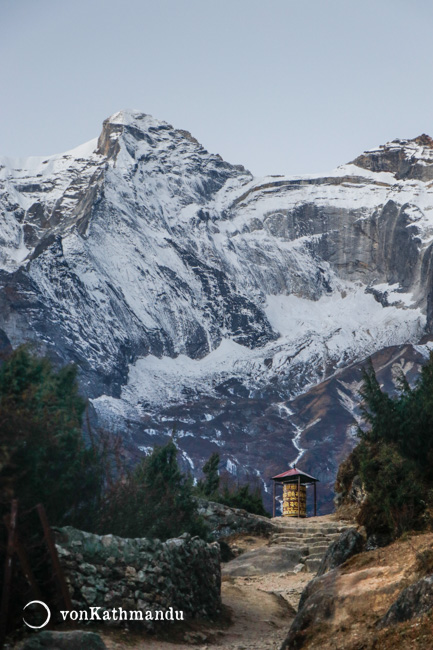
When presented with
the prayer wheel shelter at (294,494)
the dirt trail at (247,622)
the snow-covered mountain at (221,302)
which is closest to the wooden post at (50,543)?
the dirt trail at (247,622)

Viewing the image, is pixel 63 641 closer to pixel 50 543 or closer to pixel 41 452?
pixel 50 543

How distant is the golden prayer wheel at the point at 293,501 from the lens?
3919cm

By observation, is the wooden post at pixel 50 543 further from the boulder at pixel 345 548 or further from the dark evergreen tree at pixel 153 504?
the boulder at pixel 345 548

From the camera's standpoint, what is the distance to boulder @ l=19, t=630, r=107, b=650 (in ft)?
30.0

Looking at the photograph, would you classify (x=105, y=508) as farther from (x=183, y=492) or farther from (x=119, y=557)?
(x=183, y=492)

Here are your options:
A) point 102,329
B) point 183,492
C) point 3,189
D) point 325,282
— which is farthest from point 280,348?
point 183,492

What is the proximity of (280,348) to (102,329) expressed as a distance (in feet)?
131

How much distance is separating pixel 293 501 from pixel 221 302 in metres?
148

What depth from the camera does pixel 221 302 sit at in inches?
7343

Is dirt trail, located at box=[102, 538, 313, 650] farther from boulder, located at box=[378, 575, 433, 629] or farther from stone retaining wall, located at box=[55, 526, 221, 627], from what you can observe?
boulder, located at box=[378, 575, 433, 629]

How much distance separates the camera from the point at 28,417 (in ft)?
39.8

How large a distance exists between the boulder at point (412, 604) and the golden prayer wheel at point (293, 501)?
30.4 meters

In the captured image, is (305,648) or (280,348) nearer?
(305,648)

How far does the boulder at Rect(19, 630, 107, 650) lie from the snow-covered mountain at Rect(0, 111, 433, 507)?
12062cm
